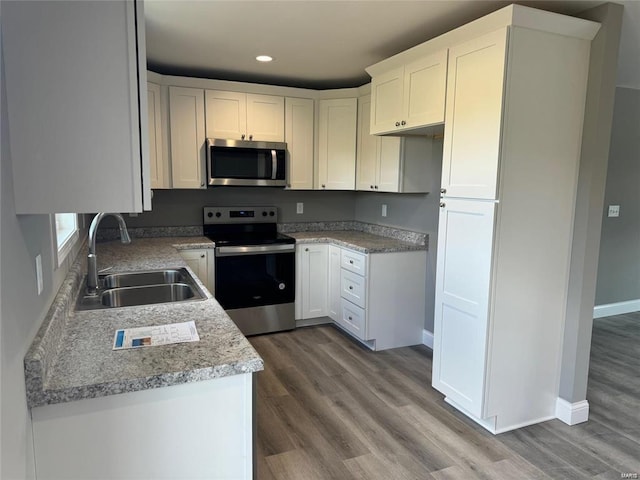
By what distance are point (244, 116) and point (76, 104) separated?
9.46 ft

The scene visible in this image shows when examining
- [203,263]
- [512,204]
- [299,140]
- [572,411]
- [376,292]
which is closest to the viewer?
[512,204]

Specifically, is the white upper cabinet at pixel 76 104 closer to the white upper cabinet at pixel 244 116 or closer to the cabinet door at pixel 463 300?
the cabinet door at pixel 463 300

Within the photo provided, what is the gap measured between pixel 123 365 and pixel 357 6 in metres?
2.15

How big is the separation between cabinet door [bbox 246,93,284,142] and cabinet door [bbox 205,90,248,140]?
6 centimetres

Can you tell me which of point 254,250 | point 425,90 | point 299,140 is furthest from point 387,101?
point 254,250

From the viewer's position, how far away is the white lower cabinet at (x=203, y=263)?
11.7 ft

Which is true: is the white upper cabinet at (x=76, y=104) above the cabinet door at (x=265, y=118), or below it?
below

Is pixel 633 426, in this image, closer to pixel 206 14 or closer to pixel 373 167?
pixel 373 167

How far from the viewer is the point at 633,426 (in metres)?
2.53

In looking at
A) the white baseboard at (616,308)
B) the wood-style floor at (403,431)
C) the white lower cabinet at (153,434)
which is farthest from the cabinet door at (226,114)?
the white baseboard at (616,308)

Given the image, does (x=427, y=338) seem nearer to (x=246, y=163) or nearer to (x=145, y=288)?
→ (x=246, y=163)

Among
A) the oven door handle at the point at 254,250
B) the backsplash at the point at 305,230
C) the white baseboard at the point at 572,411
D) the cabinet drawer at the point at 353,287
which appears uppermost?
the backsplash at the point at 305,230

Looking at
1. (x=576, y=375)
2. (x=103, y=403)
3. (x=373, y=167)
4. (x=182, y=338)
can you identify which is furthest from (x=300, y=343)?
(x=103, y=403)

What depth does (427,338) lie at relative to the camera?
3.68 meters
